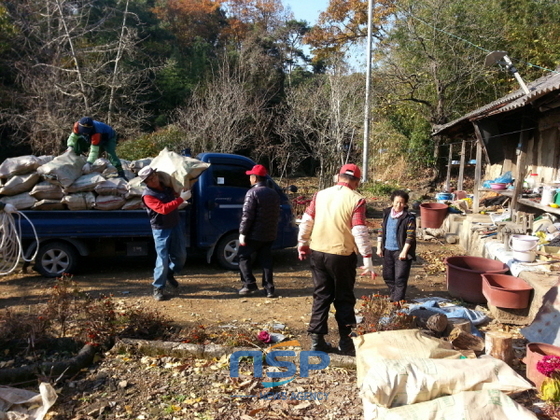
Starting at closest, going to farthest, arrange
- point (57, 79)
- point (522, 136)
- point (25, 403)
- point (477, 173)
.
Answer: point (25, 403)
point (522, 136)
point (477, 173)
point (57, 79)

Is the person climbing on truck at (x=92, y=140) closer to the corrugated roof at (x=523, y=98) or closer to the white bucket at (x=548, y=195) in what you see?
the corrugated roof at (x=523, y=98)

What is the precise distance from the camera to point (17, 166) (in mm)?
6629

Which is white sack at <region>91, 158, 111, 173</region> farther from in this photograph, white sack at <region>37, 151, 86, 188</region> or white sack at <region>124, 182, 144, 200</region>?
white sack at <region>124, 182, 144, 200</region>

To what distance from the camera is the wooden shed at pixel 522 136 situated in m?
8.77

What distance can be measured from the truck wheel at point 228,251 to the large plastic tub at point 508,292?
3835 millimetres

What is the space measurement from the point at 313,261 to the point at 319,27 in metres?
30.8

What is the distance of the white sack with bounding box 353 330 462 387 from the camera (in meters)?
3.52

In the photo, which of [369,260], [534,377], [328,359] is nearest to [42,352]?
[328,359]

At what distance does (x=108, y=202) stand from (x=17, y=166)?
53.5 inches

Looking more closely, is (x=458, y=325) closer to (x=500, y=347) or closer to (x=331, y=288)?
(x=500, y=347)

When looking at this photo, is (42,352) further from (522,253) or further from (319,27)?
(319,27)

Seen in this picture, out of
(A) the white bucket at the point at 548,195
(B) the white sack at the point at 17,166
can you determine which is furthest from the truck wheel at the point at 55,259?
(A) the white bucket at the point at 548,195

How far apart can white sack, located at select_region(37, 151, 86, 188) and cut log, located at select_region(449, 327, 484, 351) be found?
5636mm

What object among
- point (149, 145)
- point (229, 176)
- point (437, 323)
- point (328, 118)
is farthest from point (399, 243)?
point (328, 118)
